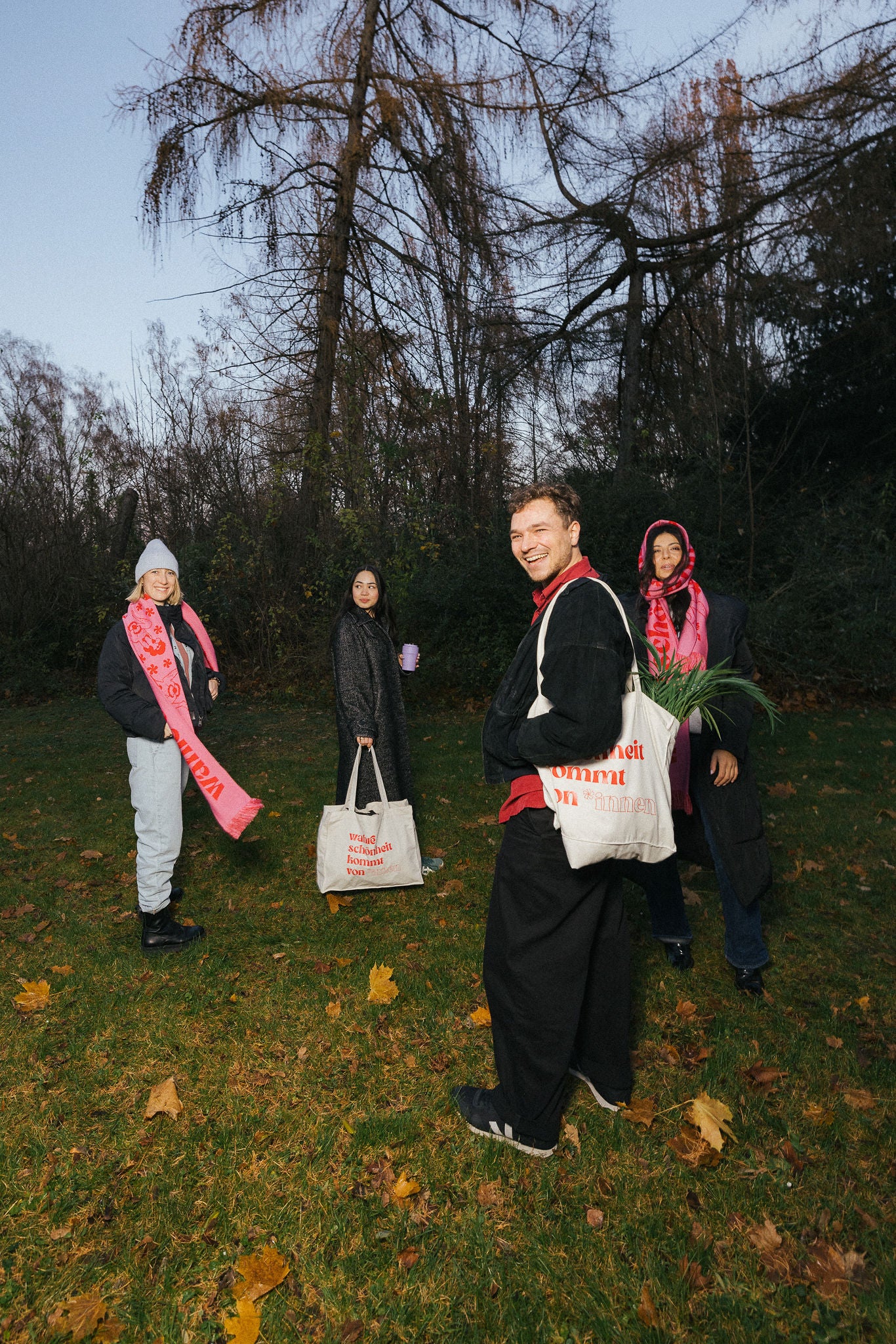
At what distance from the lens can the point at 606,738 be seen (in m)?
2.42

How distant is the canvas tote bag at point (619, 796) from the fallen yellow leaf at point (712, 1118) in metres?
1.18

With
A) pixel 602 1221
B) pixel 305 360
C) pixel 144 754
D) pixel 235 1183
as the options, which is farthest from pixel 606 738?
pixel 305 360

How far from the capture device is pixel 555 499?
264cm

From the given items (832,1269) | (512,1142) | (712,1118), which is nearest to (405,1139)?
(512,1142)

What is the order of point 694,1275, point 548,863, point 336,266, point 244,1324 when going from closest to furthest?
point 244,1324 → point 694,1275 → point 548,863 → point 336,266

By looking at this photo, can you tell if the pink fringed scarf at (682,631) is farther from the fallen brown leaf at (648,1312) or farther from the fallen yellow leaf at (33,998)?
the fallen yellow leaf at (33,998)

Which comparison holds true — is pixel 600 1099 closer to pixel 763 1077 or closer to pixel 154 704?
pixel 763 1077

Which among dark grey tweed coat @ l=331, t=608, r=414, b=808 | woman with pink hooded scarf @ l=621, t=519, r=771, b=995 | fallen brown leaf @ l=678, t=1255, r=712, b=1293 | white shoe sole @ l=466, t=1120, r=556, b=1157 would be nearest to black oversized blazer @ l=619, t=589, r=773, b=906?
woman with pink hooded scarf @ l=621, t=519, r=771, b=995

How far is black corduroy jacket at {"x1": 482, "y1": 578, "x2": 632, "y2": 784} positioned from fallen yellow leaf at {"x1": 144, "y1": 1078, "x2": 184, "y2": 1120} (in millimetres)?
1953

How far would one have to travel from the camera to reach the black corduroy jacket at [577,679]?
2.40 meters

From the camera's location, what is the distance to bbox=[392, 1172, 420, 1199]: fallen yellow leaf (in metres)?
2.74

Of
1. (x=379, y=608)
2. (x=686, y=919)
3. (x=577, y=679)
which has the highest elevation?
(x=379, y=608)

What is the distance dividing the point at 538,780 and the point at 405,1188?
1422mm

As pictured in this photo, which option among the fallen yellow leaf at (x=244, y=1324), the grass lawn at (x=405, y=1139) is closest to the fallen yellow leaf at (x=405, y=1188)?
the grass lawn at (x=405, y=1139)
